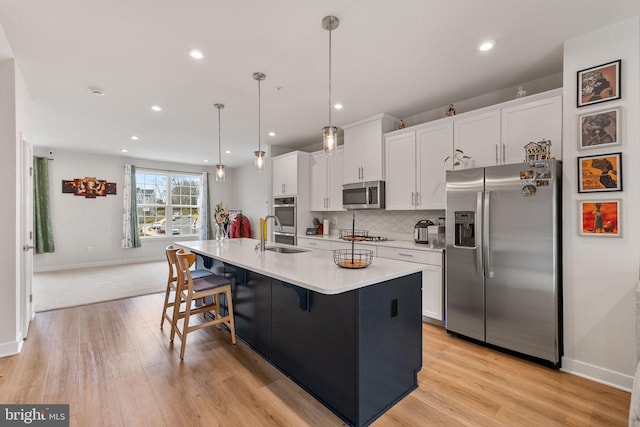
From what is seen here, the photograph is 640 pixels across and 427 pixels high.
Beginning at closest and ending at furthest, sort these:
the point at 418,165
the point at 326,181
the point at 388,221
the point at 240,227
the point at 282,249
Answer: the point at 282,249 → the point at 418,165 → the point at 388,221 → the point at 326,181 → the point at 240,227

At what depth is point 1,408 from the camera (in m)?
1.91

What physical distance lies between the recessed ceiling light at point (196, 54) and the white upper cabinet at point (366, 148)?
2308 mm

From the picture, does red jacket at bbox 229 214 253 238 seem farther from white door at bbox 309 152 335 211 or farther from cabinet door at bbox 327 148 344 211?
cabinet door at bbox 327 148 344 211

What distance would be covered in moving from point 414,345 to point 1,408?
278cm

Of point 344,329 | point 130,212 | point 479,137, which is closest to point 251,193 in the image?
point 130,212

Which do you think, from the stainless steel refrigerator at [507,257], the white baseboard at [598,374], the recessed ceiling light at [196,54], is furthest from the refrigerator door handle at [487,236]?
the recessed ceiling light at [196,54]

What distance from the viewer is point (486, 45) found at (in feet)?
7.95

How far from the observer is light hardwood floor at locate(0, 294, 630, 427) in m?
1.82

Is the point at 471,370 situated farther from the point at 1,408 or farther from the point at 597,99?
the point at 1,408

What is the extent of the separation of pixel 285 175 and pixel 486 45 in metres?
3.71

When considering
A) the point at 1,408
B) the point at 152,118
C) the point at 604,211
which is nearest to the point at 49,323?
the point at 1,408

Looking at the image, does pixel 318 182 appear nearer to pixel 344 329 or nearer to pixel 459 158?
pixel 459 158

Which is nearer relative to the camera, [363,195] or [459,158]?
[459,158]

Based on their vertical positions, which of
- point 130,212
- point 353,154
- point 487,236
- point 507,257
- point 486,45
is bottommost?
point 507,257
